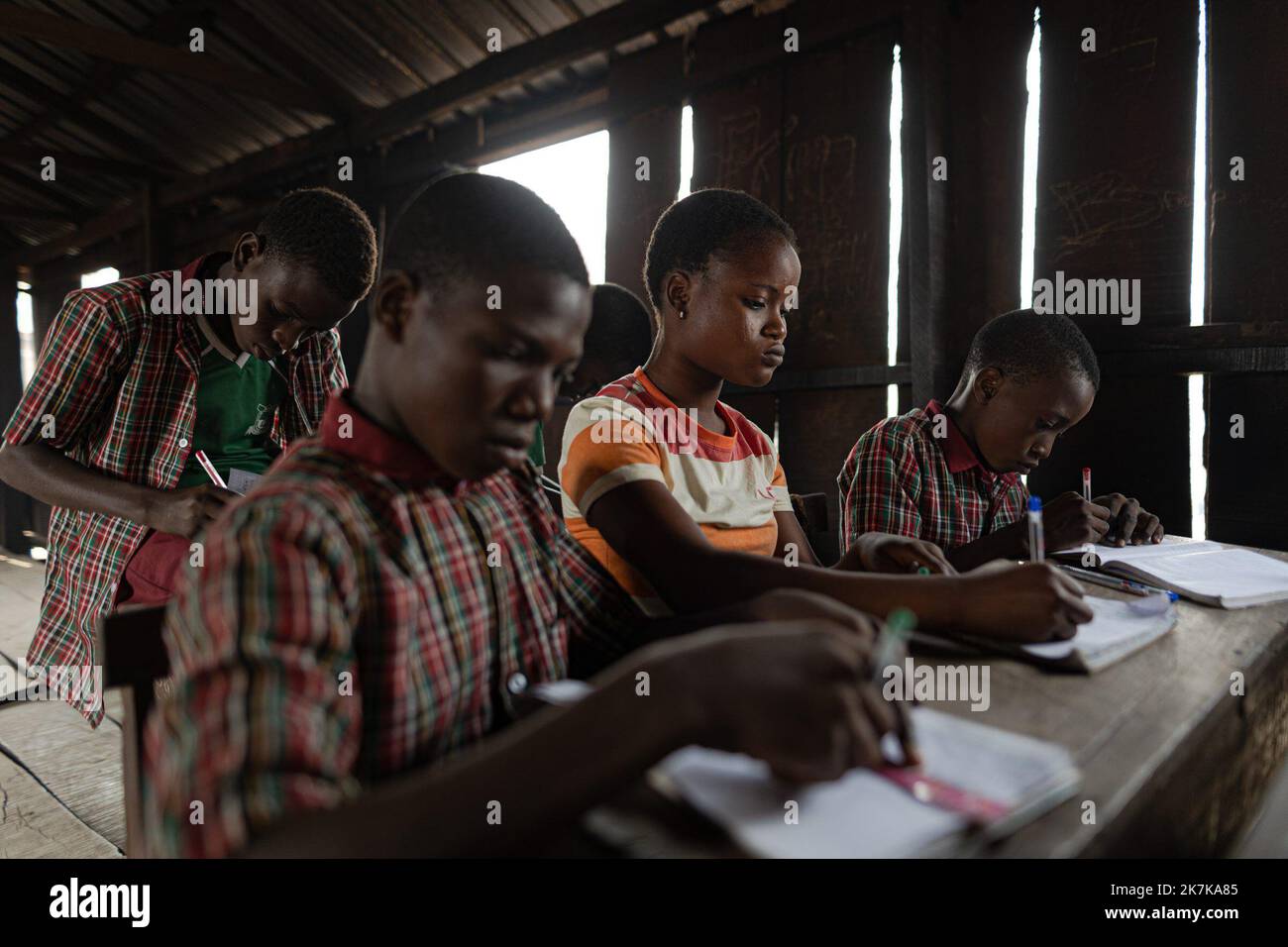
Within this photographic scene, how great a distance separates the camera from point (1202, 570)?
1.57 meters

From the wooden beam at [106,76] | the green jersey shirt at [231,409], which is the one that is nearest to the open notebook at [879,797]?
the green jersey shirt at [231,409]

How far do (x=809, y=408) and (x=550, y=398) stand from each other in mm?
2391

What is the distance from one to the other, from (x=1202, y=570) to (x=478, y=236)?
61.8 inches

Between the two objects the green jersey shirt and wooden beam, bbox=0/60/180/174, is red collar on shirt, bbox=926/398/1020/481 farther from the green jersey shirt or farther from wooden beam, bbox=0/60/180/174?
wooden beam, bbox=0/60/180/174

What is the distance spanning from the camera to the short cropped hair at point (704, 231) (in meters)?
1.66

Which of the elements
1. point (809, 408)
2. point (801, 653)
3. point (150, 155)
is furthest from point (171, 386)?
point (150, 155)

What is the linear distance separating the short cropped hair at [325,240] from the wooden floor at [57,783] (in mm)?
1579

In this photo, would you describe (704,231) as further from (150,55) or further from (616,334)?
(150,55)

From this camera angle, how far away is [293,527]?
633 mm

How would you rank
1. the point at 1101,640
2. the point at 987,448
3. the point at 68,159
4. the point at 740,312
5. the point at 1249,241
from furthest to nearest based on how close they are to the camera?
the point at 68,159, the point at 1249,241, the point at 987,448, the point at 740,312, the point at 1101,640

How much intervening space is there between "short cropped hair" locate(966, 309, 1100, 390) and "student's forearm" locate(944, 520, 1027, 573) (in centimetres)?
41

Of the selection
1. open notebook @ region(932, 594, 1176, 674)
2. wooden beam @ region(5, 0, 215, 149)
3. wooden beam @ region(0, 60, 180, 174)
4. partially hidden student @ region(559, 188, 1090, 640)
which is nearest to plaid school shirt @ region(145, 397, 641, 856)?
partially hidden student @ region(559, 188, 1090, 640)

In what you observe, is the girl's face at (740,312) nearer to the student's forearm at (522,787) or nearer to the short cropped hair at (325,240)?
the short cropped hair at (325,240)

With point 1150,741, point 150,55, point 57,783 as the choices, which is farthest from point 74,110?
point 1150,741
